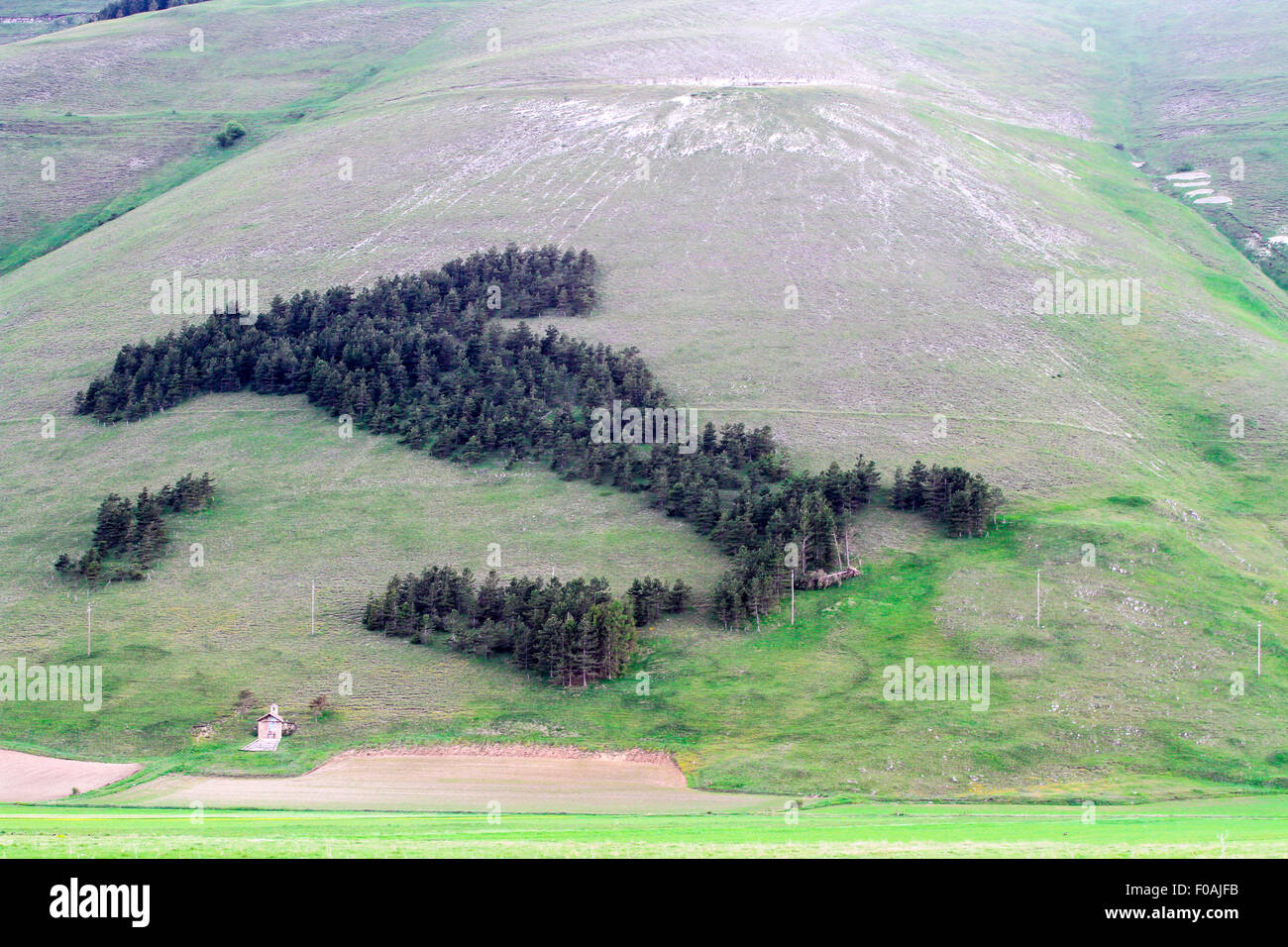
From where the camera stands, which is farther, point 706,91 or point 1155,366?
point 706,91

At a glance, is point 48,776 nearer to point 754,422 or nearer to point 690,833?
point 690,833

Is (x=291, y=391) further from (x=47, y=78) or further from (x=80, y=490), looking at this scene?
(x=47, y=78)

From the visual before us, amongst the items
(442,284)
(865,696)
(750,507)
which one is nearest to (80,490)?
(442,284)

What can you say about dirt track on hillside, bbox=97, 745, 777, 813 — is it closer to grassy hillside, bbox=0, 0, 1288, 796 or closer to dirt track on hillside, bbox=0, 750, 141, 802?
grassy hillside, bbox=0, 0, 1288, 796

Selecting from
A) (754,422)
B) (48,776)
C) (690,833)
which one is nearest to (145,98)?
(754,422)

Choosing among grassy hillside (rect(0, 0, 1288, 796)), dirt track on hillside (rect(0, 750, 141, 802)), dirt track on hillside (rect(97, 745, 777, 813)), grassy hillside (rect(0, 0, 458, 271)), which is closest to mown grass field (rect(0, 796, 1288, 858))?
dirt track on hillside (rect(97, 745, 777, 813))

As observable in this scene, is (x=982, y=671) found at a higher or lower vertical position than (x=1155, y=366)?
lower

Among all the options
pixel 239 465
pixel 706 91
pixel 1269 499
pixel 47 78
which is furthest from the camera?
pixel 47 78
